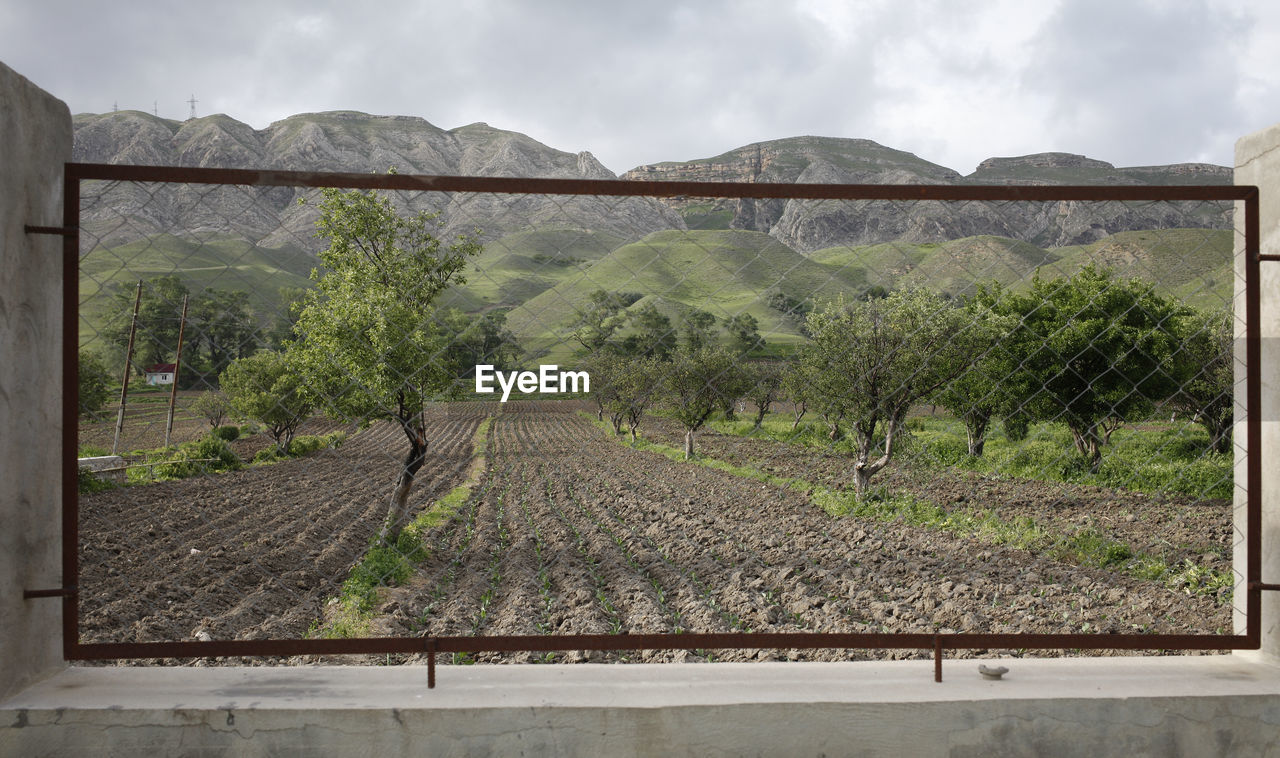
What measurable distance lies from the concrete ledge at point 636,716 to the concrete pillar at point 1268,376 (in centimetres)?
28

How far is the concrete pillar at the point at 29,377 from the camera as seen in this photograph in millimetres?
2047

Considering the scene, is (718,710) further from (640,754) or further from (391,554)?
(391,554)

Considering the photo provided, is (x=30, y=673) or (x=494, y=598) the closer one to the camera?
(x=30, y=673)

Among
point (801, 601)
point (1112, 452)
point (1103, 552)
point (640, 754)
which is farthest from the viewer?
point (1112, 452)

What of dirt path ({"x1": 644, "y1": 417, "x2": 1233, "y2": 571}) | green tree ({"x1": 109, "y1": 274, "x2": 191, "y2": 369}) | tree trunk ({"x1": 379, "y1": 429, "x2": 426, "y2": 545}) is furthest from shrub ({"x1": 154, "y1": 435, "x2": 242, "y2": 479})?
dirt path ({"x1": 644, "y1": 417, "x2": 1233, "y2": 571})

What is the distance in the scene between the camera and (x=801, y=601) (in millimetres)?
7191

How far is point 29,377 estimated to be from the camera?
83.8 inches

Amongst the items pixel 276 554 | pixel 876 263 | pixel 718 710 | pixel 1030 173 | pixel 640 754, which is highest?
pixel 1030 173

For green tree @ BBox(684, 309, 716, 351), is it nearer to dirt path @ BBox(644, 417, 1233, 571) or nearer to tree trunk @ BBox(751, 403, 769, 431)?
tree trunk @ BBox(751, 403, 769, 431)

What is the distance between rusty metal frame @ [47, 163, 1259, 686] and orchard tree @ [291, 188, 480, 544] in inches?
196

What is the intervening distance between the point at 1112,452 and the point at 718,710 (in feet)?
72.9

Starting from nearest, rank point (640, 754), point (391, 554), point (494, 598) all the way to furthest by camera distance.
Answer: point (640, 754)
point (494, 598)
point (391, 554)

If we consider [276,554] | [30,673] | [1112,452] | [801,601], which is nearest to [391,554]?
[276,554]

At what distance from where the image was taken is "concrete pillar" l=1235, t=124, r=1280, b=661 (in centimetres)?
233
